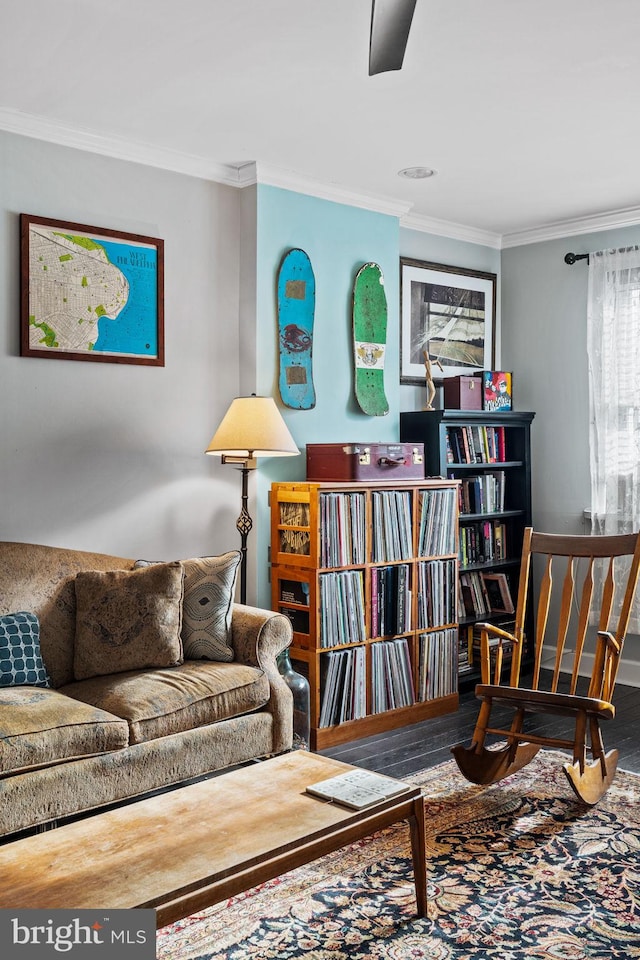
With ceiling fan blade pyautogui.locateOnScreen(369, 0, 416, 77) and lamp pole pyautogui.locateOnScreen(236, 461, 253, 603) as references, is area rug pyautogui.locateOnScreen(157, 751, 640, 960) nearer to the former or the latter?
lamp pole pyautogui.locateOnScreen(236, 461, 253, 603)

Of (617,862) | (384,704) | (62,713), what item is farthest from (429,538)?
(62,713)

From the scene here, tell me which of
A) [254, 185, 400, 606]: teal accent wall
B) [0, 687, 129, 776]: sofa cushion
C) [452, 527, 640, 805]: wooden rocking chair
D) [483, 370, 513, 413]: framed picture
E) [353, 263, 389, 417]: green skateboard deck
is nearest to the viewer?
[0, 687, 129, 776]: sofa cushion

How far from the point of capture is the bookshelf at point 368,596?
3979 millimetres

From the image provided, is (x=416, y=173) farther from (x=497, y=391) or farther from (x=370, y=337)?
(x=497, y=391)

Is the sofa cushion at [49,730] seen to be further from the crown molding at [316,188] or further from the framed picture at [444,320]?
the framed picture at [444,320]

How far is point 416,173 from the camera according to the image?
4332mm

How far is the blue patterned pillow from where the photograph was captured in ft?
10.2

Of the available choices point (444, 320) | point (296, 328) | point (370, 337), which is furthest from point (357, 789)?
point (444, 320)

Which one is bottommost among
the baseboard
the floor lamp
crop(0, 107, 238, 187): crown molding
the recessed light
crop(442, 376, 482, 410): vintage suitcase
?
the baseboard

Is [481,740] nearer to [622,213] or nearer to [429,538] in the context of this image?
[429,538]

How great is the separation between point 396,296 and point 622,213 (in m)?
1.40

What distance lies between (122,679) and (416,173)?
9.14 feet

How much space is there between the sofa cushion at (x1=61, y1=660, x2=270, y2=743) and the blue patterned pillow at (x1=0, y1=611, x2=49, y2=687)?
0.42 feet

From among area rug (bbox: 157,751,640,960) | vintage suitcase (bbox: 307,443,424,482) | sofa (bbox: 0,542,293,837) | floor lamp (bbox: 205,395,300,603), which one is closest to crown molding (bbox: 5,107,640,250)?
floor lamp (bbox: 205,395,300,603)
